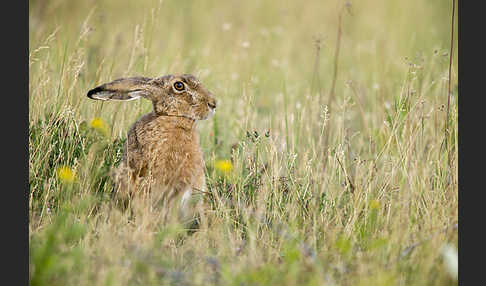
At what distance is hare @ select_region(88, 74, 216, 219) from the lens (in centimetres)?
481

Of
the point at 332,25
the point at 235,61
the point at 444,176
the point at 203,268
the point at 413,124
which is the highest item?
the point at 332,25

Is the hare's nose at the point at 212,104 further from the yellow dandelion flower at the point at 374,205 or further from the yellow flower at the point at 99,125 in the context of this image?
the yellow dandelion flower at the point at 374,205

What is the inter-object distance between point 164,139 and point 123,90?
1.86ft

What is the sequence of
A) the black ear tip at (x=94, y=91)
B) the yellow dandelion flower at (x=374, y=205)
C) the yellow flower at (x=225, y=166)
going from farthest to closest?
1. the yellow flower at (x=225, y=166)
2. the black ear tip at (x=94, y=91)
3. the yellow dandelion flower at (x=374, y=205)

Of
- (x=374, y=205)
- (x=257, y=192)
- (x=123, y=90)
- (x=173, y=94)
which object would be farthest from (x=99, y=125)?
(x=374, y=205)

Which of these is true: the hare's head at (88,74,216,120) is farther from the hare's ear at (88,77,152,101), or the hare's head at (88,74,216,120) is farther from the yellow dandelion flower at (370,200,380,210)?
the yellow dandelion flower at (370,200,380,210)

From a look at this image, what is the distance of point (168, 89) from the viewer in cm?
527

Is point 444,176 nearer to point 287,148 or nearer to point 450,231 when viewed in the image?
point 450,231

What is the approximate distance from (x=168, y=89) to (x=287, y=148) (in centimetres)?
128

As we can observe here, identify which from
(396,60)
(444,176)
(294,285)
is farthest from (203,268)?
(396,60)

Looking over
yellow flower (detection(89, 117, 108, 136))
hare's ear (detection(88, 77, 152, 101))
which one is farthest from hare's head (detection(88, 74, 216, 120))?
yellow flower (detection(89, 117, 108, 136))

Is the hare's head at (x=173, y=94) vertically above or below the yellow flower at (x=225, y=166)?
above

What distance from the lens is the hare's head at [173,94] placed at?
204 inches

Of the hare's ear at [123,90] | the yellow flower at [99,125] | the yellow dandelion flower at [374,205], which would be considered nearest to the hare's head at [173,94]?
the hare's ear at [123,90]
